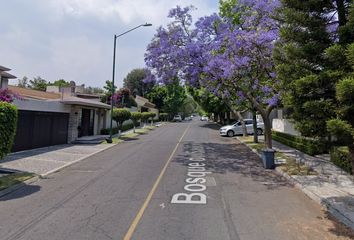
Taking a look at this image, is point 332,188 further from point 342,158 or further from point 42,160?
point 42,160

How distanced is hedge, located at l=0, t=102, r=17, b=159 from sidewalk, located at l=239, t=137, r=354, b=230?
33.4 feet

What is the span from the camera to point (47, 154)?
18.9 metres

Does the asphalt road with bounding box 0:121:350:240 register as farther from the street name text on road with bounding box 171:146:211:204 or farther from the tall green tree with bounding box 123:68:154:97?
the tall green tree with bounding box 123:68:154:97

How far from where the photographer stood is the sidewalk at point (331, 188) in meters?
8.40

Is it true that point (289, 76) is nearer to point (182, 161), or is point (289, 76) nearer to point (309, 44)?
point (309, 44)

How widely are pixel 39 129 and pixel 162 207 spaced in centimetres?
1570

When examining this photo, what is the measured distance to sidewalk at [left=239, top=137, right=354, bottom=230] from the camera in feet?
27.6

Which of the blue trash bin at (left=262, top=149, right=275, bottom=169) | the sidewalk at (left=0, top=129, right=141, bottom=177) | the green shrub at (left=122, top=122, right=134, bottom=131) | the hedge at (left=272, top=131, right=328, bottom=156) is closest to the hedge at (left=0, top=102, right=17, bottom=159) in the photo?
the sidewalk at (left=0, top=129, right=141, bottom=177)

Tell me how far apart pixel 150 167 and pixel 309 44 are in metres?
8.99

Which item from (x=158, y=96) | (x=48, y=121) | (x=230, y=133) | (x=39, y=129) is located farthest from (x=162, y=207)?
(x=158, y=96)

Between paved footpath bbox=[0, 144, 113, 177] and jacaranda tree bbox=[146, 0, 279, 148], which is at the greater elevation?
jacaranda tree bbox=[146, 0, 279, 148]

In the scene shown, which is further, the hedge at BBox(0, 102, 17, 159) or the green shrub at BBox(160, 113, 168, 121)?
the green shrub at BBox(160, 113, 168, 121)

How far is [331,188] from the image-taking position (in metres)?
11.0

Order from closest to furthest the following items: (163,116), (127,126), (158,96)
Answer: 1. (127,126)
2. (163,116)
3. (158,96)
